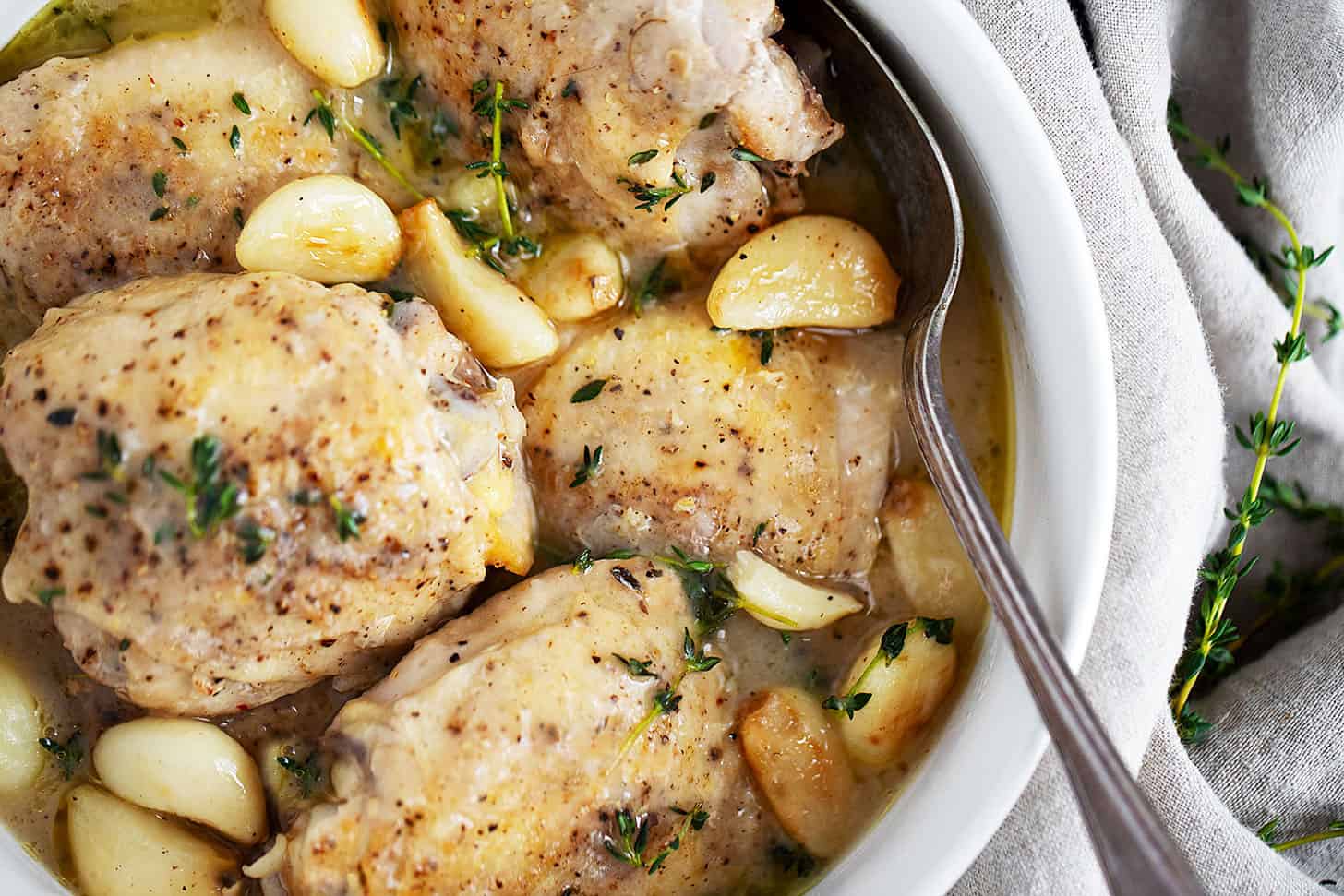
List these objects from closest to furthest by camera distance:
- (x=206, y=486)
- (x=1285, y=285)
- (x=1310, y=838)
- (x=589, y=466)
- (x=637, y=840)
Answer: (x=206, y=486) < (x=637, y=840) < (x=589, y=466) < (x=1310, y=838) < (x=1285, y=285)

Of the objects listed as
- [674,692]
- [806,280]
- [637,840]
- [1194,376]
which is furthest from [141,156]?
[1194,376]

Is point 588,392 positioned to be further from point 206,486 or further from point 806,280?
point 206,486

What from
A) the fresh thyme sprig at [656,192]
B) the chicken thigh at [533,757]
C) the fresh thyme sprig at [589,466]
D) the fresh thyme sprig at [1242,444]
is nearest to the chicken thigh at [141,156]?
the fresh thyme sprig at [656,192]

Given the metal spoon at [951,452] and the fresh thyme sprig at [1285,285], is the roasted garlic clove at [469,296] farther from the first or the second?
the fresh thyme sprig at [1285,285]


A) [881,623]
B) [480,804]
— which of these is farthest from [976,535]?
[480,804]

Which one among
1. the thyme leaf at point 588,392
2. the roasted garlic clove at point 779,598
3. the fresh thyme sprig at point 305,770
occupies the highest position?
the thyme leaf at point 588,392

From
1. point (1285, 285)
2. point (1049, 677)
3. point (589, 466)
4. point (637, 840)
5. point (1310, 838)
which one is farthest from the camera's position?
point (1285, 285)

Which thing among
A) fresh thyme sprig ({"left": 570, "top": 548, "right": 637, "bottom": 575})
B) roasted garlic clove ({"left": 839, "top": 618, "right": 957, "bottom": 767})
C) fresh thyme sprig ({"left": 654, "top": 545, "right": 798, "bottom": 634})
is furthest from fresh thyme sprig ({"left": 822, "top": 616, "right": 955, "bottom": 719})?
fresh thyme sprig ({"left": 570, "top": 548, "right": 637, "bottom": 575})

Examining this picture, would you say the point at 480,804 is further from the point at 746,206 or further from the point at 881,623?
the point at 746,206
